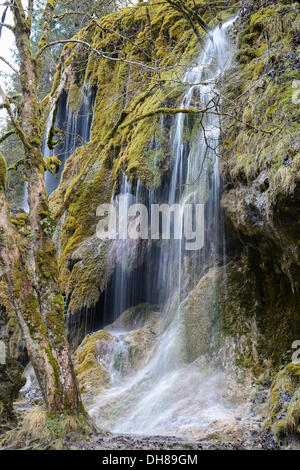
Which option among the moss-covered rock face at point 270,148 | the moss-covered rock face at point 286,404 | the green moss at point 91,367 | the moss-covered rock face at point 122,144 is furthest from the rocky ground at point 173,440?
the moss-covered rock face at point 122,144

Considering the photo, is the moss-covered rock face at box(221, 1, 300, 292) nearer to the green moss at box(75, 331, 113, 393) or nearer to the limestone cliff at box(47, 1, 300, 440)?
the limestone cliff at box(47, 1, 300, 440)

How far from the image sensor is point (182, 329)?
778 cm

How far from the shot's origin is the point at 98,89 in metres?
15.8

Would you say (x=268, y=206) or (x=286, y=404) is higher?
(x=268, y=206)

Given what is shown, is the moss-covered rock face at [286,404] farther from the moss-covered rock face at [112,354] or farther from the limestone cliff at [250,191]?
the moss-covered rock face at [112,354]

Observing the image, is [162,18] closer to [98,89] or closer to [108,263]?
[98,89]

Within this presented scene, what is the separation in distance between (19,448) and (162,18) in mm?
13272

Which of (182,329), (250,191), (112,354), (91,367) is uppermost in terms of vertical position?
(250,191)

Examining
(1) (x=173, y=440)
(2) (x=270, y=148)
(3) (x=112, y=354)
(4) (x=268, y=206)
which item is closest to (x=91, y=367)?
(3) (x=112, y=354)

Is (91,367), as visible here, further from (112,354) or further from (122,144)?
(122,144)

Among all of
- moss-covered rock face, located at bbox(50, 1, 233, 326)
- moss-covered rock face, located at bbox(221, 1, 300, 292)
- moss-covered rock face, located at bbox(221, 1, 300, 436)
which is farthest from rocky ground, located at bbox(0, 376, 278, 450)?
moss-covered rock face, located at bbox(50, 1, 233, 326)

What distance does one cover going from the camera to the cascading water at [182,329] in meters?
5.94

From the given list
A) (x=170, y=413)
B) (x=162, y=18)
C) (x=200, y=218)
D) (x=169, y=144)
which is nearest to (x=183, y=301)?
(x=200, y=218)

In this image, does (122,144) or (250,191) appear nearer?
(250,191)
